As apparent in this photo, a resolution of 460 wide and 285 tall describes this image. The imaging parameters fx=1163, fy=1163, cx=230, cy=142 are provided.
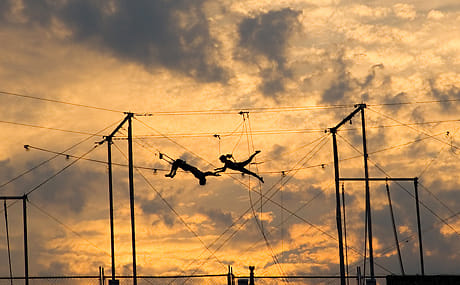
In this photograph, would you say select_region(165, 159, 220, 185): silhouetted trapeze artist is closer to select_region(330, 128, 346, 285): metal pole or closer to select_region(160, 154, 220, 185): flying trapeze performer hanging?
select_region(160, 154, 220, 185): flying trapeze performer hanging

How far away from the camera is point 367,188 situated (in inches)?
2505

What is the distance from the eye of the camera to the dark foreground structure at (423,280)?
62041 millimetres

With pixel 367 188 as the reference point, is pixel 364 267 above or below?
below

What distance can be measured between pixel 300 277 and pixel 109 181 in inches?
486

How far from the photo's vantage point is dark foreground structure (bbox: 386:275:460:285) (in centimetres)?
6204

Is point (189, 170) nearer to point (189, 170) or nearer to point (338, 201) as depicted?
point (189, 170)

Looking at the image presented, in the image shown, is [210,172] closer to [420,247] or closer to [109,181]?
[109,181]

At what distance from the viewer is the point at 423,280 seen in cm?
6291

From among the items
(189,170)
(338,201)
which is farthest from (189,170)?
(338,201)

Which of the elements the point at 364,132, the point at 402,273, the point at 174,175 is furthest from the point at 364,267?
the point at 174,175

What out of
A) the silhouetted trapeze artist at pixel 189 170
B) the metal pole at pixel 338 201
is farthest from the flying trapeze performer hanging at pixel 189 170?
the metal pole at pixel 338 201

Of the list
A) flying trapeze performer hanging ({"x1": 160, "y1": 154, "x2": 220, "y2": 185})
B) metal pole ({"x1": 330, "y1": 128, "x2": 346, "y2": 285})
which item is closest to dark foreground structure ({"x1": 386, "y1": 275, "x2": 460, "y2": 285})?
metal pole ({"x1": 330, "y1": 128, "x2": 346, "y2": 285})

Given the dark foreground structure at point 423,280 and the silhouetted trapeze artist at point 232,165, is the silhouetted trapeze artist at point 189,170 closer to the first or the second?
the silhouetted trapeze artist at point 232,165

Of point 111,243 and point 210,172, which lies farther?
point 111,243
